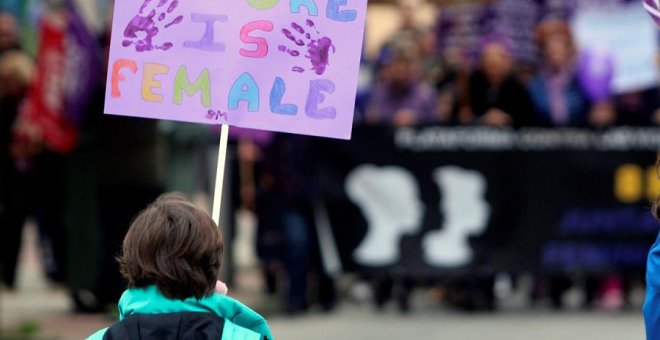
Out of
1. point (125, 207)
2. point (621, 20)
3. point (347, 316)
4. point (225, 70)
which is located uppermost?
point (621, 20)

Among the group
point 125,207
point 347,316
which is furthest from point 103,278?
point 347,316

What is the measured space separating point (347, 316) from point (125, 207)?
1.89 metres

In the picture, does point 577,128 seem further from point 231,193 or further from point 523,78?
point 231,193

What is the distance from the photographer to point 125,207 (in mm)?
9883

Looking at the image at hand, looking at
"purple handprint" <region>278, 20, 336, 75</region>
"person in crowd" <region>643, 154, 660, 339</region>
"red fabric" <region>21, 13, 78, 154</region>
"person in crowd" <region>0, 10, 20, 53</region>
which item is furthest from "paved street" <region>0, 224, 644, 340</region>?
"person in crowd" <region>643, 154, 660, 339</region>

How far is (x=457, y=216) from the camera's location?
35.4 ft

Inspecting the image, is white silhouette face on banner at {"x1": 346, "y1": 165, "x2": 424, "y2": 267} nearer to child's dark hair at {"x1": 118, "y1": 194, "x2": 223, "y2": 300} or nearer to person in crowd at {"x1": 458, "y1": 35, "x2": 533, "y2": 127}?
person in crowd at {"x1": 458, "y1": 35, "x2": 533, "y2": 127}

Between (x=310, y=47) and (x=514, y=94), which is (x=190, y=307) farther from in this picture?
(x=514, y=94)

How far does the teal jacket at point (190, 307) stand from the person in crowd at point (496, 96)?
7454 mm

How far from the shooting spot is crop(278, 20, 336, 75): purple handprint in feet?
14.4

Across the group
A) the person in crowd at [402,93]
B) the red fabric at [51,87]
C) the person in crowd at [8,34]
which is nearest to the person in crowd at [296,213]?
the person in crowd at [402,93]

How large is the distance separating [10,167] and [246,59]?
7.25 metres

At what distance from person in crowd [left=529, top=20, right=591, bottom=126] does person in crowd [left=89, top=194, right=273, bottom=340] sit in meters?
8.12

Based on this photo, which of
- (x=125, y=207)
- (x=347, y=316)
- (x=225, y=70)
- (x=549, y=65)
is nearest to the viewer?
(x=225, y=70)
